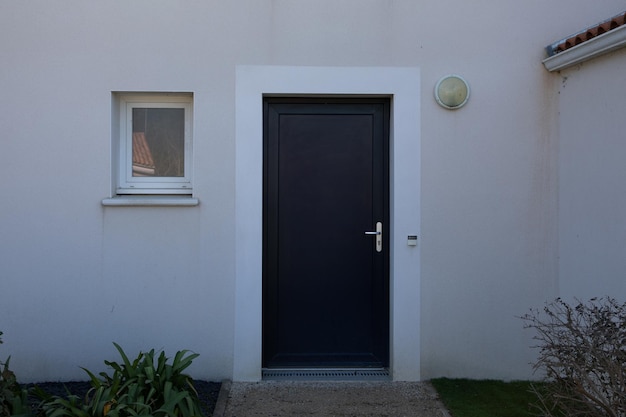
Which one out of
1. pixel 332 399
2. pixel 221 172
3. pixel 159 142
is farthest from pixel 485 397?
pixel 159 142

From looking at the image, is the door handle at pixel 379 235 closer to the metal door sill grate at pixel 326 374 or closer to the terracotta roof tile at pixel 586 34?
the metal door sill grate at pixel 326 374

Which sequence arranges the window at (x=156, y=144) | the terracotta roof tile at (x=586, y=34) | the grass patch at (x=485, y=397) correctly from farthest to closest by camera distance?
the window at (x=156, y=144) < the grass patch at (x=485, y=397) < the terracotta roof tile at (x=586, y=34)

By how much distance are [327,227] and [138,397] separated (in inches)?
91.1

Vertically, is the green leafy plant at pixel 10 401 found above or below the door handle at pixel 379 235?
below

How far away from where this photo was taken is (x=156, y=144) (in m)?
5.86

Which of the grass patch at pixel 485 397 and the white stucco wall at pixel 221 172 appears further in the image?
the white stucco wall at pixel 221 172

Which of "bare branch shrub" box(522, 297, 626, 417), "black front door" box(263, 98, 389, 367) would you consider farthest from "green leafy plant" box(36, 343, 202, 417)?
"bare branch shrub" box(522, 297, 626, 417)

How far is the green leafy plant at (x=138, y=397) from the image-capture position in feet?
13.7

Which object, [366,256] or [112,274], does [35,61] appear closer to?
[112,274]

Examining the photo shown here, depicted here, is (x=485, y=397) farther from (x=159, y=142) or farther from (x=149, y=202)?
(x=159, y=142)

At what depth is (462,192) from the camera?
18.8 ft

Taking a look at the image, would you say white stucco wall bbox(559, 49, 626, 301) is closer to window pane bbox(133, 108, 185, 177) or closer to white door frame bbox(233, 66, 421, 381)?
white door frame bbox(233, 66, 421, 381)

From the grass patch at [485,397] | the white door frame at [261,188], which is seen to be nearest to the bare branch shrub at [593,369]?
the grass patch at [485,397]

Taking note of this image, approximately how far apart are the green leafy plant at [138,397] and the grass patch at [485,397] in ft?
6.81
